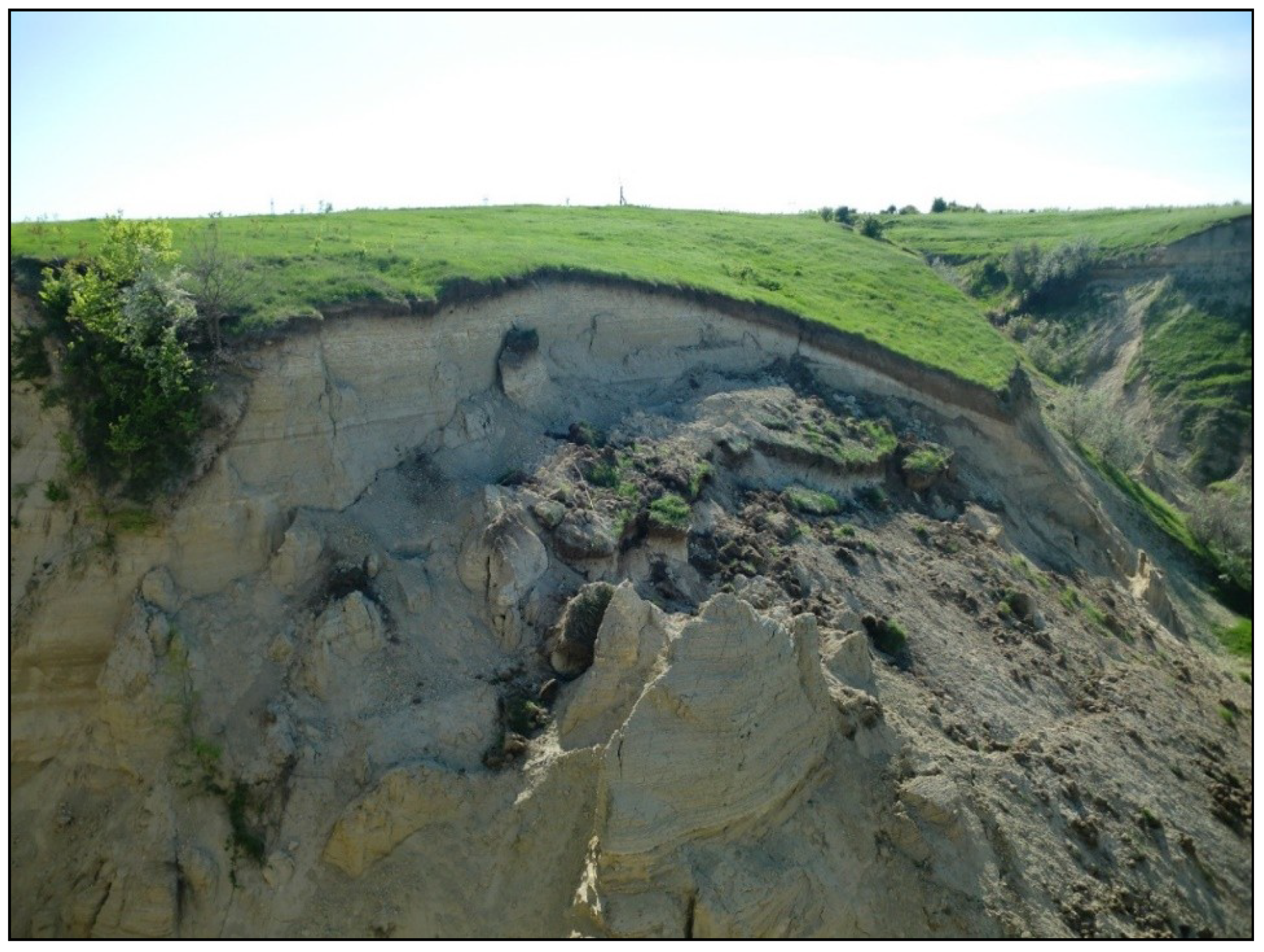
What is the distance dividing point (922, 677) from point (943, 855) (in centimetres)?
489

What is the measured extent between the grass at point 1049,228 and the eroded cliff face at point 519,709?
135 feet

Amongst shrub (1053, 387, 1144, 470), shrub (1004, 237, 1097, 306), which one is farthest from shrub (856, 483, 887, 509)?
shrub (1004, 237, 1097, 306)

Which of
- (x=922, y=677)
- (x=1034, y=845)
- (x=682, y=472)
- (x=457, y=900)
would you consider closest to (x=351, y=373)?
(x=682, y=472)

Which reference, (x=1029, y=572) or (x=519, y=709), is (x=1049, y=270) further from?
(x=519, y=709)

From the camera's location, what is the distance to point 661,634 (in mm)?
18094

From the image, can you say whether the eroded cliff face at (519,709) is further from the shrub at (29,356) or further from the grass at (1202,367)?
the grass at (1202,367)

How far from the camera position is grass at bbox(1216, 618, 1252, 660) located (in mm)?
32312

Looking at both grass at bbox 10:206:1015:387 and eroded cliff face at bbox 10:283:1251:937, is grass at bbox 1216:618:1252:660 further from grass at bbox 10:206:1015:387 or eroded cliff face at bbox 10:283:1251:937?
grass at bbox 10:206:1015:387

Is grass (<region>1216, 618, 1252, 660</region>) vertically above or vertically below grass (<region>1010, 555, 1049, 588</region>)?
below

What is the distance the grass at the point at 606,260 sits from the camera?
2186cm

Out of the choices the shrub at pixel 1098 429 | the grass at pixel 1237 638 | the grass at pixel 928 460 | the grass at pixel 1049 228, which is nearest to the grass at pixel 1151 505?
the shrub at pixel 1098 429

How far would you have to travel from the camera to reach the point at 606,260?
29.2 meters

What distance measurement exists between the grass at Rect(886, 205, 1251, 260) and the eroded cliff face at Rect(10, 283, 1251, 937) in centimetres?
4101

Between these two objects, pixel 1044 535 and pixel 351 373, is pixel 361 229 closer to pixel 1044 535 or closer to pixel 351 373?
pixel 351 373
